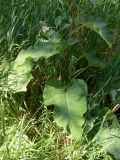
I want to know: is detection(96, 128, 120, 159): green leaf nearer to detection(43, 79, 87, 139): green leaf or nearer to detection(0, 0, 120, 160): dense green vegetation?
detection(0, 0, 120, 160): dense green vegetation

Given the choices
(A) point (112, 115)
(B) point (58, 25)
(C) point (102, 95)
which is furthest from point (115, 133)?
(B) point (58, 25)

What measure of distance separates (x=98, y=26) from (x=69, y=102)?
1.30 ft

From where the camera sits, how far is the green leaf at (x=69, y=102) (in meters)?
1.84

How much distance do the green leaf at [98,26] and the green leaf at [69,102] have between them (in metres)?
0.25

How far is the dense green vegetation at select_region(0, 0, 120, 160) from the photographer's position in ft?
6.09

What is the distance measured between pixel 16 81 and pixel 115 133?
556 mm

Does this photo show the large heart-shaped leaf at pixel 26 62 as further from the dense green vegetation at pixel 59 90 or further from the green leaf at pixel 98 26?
the green leaf at pixel 98 26

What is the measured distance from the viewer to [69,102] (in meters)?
1.94

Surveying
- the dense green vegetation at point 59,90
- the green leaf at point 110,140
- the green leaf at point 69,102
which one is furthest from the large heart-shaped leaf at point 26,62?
→ the green leaf at point 110,140

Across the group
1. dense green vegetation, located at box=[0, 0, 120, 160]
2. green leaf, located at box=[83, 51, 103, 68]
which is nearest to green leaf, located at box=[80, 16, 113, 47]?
dense green vegetation, located at box=[0, 0, 120, 160]

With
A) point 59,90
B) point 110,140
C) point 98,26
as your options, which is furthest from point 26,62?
point 110,140

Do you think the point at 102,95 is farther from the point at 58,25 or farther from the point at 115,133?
the point at 58,25

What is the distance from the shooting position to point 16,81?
207cm

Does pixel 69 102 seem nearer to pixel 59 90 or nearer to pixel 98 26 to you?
pixel 59 90
